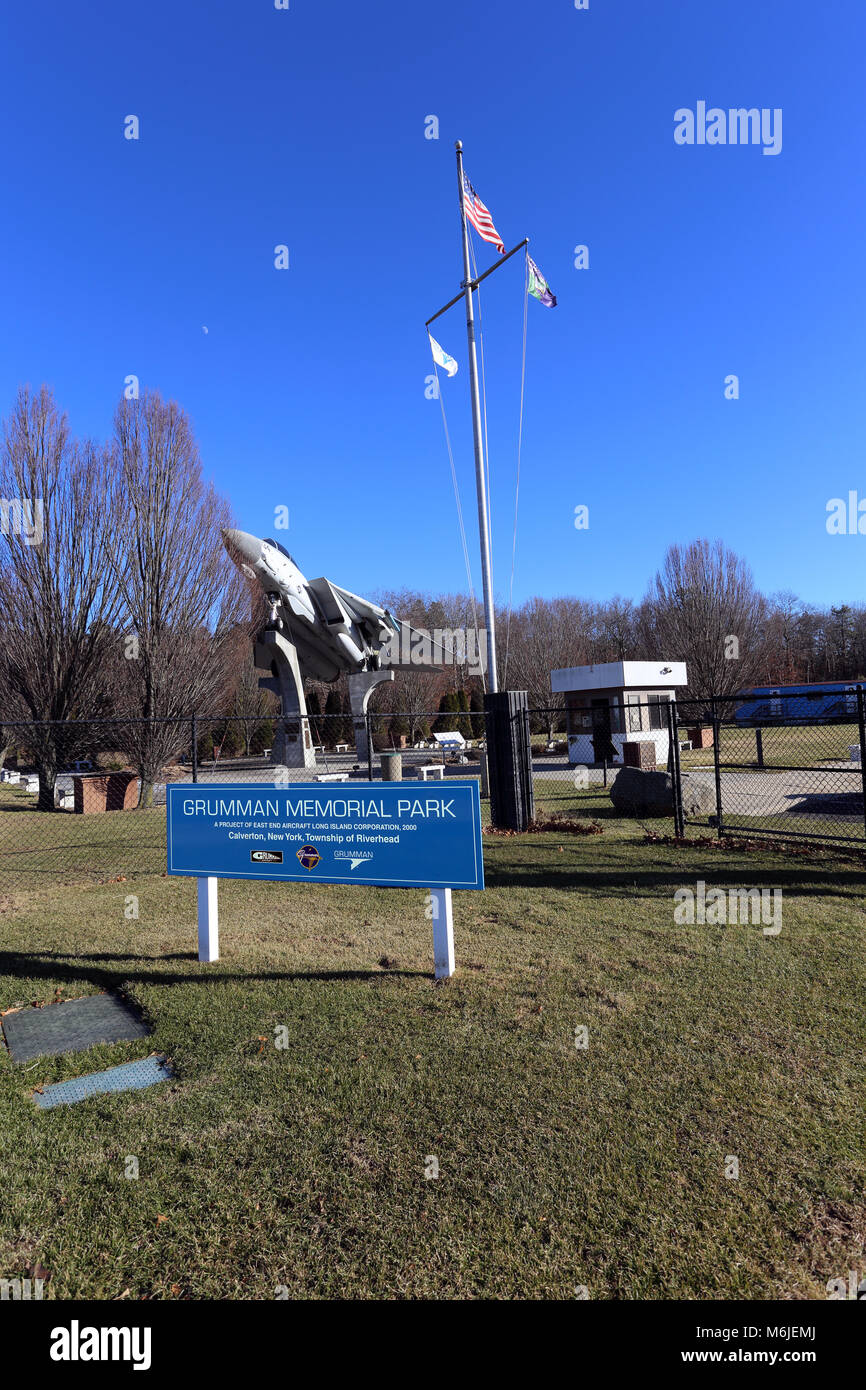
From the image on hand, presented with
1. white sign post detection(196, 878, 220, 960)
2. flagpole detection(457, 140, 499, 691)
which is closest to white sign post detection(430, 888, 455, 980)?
white sign post detection(196, 878, 220, 960)

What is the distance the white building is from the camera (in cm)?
2373

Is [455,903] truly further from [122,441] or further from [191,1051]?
[122,441]


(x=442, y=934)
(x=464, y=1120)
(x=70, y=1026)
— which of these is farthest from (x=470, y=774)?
(x=464, y=1120)

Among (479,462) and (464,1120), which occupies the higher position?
(479,462)

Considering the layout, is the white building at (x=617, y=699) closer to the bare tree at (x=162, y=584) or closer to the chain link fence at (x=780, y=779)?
the chain link fence at (x=780, y=779)

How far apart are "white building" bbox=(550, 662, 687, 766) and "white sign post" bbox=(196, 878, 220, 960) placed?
59.4 feet

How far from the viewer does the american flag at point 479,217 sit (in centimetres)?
1359

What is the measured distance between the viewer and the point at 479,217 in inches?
541

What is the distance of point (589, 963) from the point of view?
516 cm

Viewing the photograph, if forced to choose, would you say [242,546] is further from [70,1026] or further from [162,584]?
[70,1026]

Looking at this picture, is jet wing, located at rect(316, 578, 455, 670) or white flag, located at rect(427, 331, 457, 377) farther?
jet wing, located at rect(316, 578, 455, 670)

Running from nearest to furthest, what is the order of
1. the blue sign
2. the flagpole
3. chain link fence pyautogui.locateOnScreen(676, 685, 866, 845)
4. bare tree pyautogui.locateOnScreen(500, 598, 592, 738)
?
the blue sign < chain link fence pyautogui.locateOnScreen(676, 685, 866, 845) < the flagpole < bare tree pyautogui.locateOnScreen(500, 598, 592, 738)
